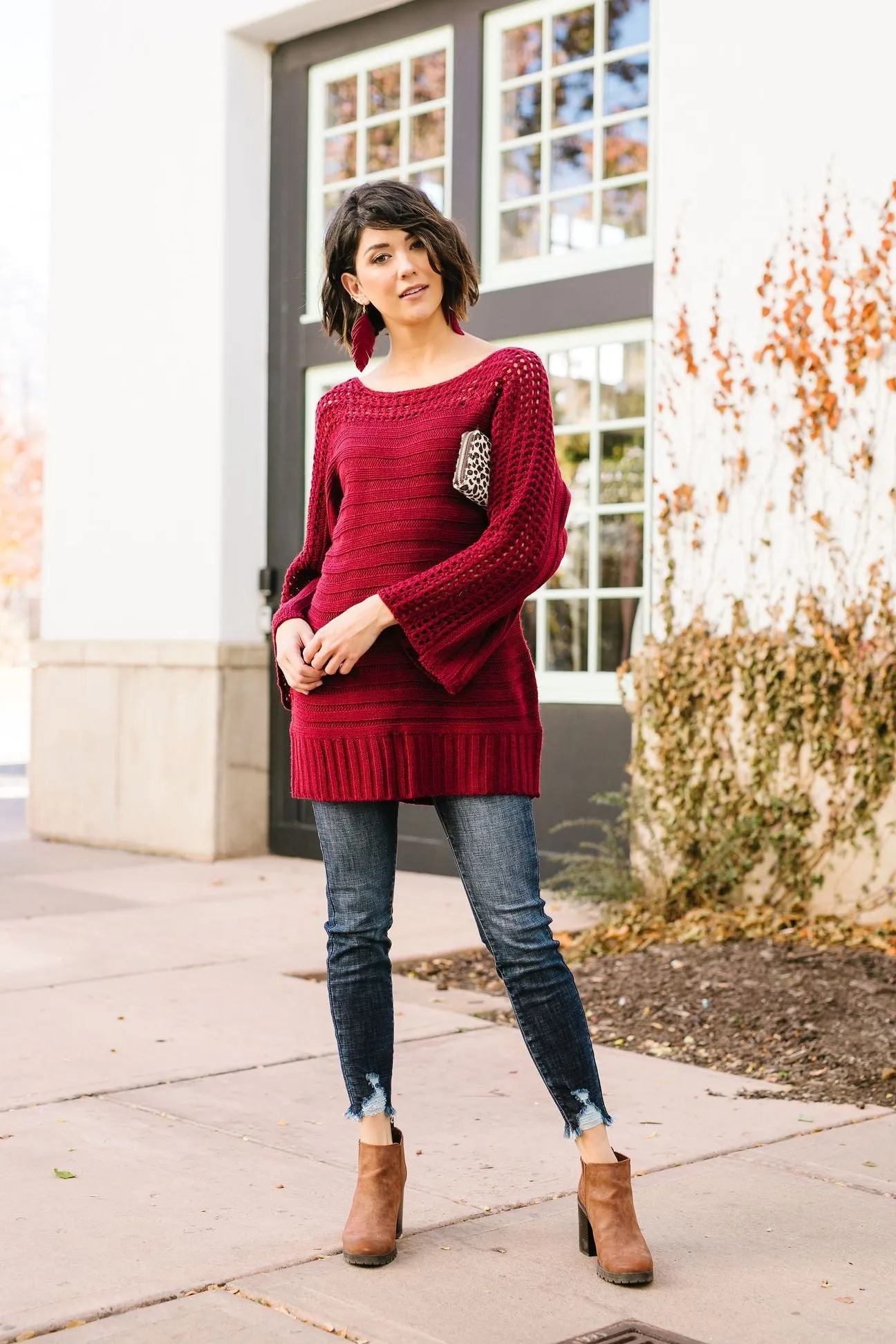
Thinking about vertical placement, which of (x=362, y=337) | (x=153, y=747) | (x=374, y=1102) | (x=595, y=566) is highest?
(x=362, y=337)

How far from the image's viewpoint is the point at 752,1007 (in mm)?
4605

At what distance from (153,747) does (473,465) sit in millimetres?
5893

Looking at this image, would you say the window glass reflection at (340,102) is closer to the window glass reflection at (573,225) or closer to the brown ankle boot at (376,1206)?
the window glass reflection at (573,225)

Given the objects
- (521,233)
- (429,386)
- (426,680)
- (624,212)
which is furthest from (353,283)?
(521,233)

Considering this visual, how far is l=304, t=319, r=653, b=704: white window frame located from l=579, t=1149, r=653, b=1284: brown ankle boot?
405 cm

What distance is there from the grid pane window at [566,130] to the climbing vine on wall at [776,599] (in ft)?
3.19

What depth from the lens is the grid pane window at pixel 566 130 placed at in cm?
699

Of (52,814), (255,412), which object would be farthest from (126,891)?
(255,412)

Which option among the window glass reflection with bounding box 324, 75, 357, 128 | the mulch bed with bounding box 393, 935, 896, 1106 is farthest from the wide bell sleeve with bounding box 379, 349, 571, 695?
the window glass reflection with bounding box 324, 75, 357, 128

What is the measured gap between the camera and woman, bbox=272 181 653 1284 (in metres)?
2.67

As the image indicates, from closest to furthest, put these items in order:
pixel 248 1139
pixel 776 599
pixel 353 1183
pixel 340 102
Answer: pixel 353 1183, pixel 248 1139, pixel 776 599, pixel 340 102

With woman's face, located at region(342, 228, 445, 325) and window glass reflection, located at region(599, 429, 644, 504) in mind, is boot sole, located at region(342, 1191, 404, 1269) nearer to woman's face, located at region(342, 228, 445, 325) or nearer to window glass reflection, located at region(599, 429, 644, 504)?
woman's face, located at region(342, 228, 445, 325)

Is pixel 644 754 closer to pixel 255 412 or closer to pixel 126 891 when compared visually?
pixel 126 891

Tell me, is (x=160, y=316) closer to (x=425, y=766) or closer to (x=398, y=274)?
(x=398, y=274)
